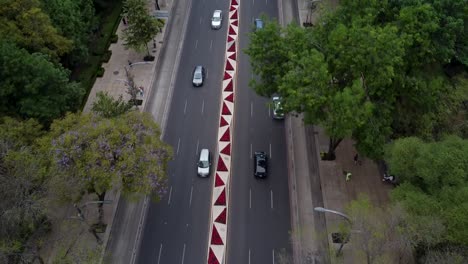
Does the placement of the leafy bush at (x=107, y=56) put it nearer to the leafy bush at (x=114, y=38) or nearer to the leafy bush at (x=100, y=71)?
the leafy bush at (x=100, y=71)

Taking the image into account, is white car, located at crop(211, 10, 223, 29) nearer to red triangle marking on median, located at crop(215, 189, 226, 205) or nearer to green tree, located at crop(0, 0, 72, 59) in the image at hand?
green tree, located at crop(0, 0, 72, 59)

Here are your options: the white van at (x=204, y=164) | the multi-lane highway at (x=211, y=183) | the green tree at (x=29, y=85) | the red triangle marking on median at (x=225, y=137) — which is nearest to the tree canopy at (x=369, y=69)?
the multi-lane highway at (x=211, y=183)

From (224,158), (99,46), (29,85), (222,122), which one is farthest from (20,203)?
(99,46)

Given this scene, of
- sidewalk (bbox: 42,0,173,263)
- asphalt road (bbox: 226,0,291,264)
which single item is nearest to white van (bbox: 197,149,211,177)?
asphalt road (bbox: 226,0,291,264)

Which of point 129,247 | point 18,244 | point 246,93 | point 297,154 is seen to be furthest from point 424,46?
point 18,244

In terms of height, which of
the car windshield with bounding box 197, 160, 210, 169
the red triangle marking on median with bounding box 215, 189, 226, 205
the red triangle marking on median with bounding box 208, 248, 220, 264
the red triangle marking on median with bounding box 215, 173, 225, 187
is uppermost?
the car windshield with bounding box 197, 160, 210, 169

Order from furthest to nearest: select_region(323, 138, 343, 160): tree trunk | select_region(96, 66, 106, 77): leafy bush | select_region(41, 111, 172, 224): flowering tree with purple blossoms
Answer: select_region(96, 66, 106, 77): leafy bush → select_region(323, 138, 343, 160): tree trunk → select_region(41, 111, 172, 224): flowering tree with purple blossoms

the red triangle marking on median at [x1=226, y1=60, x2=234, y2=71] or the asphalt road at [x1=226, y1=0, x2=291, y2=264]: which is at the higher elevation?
the red triangle marking on median at [x1=226, y1=60, x2=234, y2=71]
